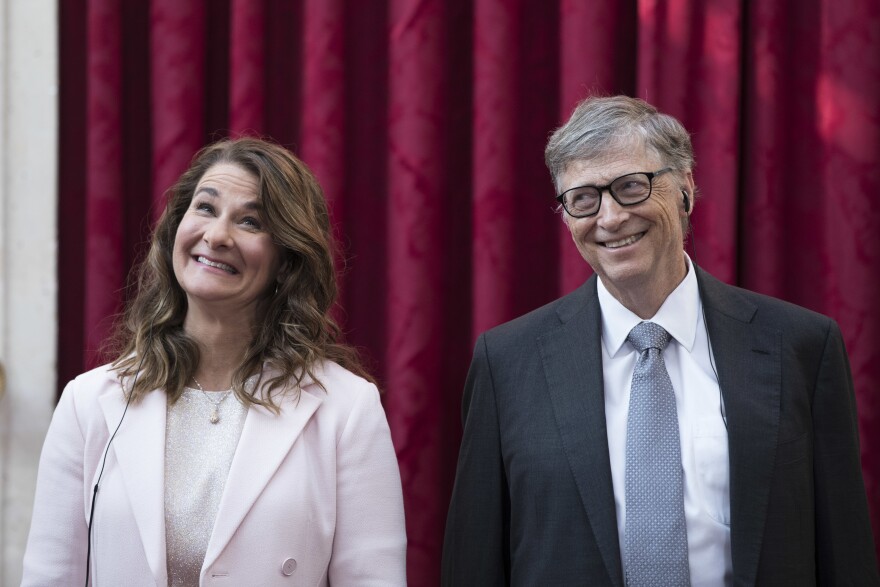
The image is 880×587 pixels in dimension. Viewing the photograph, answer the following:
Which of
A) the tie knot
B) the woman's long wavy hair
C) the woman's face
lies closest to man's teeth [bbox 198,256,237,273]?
the woman's face

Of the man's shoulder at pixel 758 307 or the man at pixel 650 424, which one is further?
the man's shoulder at pixel 758 307

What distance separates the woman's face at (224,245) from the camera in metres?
1.79

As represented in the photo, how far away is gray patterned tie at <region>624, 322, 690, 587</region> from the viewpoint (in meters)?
1.54

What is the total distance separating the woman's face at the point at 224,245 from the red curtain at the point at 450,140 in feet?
1.73

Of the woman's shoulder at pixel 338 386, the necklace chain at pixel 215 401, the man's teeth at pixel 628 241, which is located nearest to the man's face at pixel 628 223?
the man's teeth at pixel 628 241

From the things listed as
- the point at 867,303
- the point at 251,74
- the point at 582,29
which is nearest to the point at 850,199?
the point at 867,303

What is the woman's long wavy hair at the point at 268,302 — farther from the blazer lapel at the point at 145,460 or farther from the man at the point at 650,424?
the man at the point at 650,424

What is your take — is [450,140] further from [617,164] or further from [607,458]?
[607,458]

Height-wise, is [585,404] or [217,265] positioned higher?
[217,265]

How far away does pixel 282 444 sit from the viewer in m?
1.74

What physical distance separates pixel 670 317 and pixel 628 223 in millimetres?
191

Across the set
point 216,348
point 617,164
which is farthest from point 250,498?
point 617,164

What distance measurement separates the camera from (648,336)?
1696 millimetres

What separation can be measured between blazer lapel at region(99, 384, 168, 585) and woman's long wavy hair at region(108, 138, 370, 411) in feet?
0.12
